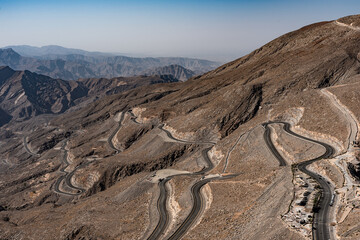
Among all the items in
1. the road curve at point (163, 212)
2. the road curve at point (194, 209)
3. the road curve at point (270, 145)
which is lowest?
the road curve at point (163, 212)

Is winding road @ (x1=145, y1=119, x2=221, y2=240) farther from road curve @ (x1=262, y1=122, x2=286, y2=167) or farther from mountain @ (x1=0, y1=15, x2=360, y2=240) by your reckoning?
road curve @ (x1=262, y1=122, x2=286, y2=167)

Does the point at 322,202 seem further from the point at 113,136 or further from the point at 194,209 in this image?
the point at 113,136

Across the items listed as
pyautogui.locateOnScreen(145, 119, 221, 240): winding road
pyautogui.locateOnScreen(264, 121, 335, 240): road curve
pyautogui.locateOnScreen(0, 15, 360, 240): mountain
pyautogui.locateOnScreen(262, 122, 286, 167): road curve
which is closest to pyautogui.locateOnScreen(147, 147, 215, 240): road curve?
pyautogui.locateOnScreen(145, 119, 221, 240): winding road

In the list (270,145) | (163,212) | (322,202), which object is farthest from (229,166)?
(322,202)

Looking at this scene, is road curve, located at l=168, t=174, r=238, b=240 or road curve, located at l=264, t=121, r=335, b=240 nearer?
road curve, located at l=264, t=121, r=335, b=240

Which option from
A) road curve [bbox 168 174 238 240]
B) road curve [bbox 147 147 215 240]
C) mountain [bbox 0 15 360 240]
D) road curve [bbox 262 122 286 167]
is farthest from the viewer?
road curve [bbox 262 122 286 167]

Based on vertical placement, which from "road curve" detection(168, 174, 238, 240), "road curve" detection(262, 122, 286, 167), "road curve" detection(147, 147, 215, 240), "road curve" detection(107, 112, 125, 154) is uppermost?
"road curve" detection(262, 122, 286, 167)

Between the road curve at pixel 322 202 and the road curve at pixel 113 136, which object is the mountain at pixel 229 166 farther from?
the road curve at pixel 113 136

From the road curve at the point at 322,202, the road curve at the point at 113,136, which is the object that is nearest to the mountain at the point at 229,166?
the road curve at the point at 322,202

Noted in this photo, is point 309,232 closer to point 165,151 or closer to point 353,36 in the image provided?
point 165,151
